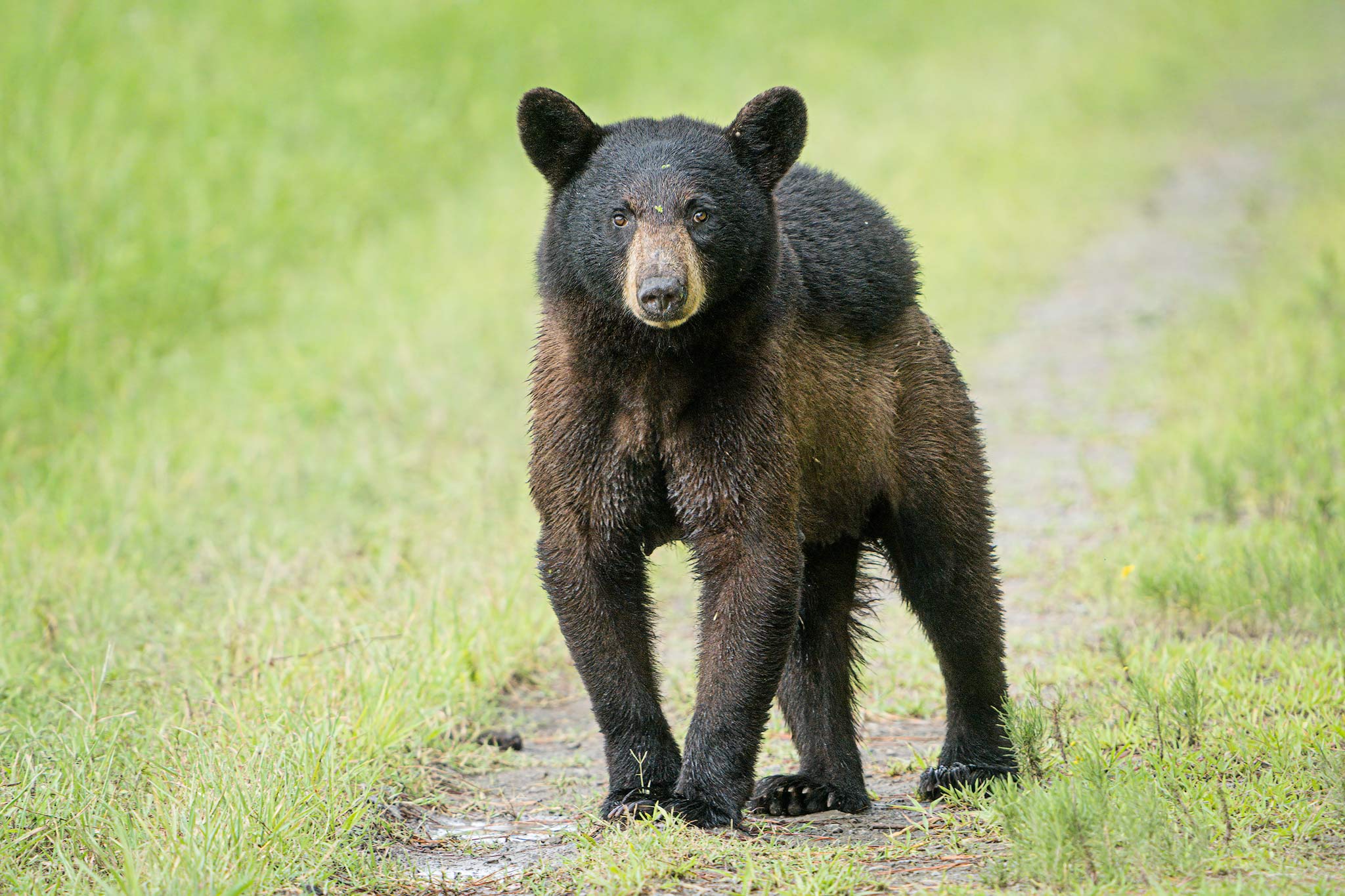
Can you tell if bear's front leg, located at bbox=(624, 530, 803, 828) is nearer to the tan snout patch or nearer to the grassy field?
the grassy field

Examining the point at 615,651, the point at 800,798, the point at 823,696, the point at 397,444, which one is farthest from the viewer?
the point at 397,444

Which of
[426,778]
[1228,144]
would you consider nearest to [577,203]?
[426,778]

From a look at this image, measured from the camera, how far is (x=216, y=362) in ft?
28.4

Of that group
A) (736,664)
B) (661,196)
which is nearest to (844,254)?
(661,196)

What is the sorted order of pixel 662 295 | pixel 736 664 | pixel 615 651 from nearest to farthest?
1. pixel 662 295
2. pixel 736 664
3. pixel 615 651

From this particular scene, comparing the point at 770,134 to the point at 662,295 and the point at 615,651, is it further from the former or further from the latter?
the point at 615,651

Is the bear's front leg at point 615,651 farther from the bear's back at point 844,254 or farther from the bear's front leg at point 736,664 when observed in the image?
the bear's back at point 844,254

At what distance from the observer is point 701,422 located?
3713mm

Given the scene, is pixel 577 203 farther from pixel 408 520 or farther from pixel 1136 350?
pixel 1136 350

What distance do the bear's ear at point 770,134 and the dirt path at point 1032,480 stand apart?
1.82 meters

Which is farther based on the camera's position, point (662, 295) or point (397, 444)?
point (397, 444)

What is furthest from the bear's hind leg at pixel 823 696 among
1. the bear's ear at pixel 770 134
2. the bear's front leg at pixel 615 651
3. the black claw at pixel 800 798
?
the bear's ear at pixel 770 134

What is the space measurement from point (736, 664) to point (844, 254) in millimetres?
1307

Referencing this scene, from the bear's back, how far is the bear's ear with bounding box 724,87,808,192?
27 cm
